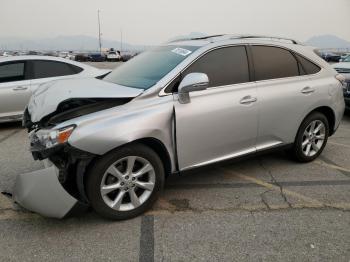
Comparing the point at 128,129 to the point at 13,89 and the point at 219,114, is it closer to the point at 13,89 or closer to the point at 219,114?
the point at 219,114

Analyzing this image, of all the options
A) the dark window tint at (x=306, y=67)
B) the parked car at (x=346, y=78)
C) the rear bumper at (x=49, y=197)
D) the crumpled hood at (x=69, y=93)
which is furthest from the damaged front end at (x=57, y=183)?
the parked car at (x=346, y=78)

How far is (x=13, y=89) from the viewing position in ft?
21.9

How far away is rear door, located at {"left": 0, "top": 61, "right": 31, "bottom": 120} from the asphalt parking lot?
2680mm

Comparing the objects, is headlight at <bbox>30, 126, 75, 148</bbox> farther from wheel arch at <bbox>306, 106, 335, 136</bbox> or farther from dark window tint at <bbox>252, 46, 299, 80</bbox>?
wheel arch at <bbox>306, 106, 335, 136</bbox>

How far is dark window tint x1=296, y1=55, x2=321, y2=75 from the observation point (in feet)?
14.8

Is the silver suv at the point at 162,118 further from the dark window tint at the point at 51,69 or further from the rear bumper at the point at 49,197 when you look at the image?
the dark window tint at the point at 51,69

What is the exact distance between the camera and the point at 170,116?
3334 millimetres

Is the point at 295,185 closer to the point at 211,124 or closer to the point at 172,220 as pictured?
the point at 211,124

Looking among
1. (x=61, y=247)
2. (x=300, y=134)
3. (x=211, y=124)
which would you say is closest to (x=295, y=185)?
(x=300, y=134)

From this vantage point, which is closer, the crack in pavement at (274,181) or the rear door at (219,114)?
the rear door at (219,114)

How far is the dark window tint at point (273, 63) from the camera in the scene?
409 cm

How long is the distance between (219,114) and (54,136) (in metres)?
1.64

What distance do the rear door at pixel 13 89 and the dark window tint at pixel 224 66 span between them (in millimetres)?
4367

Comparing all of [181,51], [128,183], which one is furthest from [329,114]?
[128,183]
